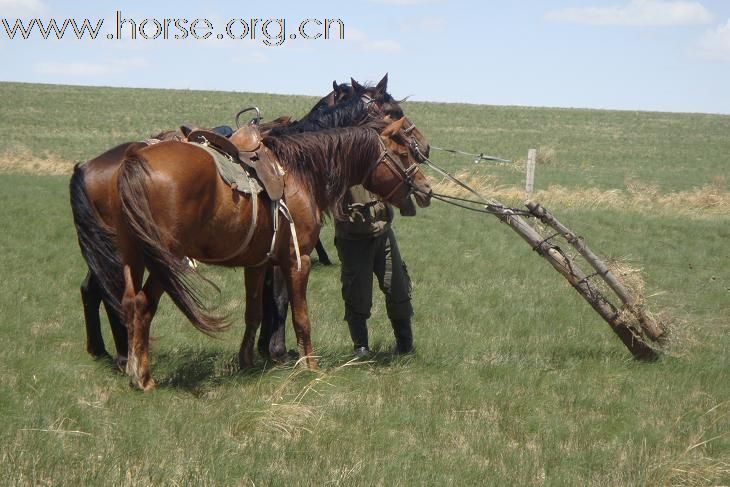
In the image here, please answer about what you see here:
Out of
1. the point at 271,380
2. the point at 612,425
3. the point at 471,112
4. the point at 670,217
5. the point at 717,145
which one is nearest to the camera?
the point at 612,425

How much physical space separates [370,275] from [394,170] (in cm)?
95

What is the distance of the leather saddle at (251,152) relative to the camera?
621cm

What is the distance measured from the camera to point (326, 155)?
22.2ft

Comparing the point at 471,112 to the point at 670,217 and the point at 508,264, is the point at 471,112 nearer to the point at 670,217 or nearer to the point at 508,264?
the point at 670,217

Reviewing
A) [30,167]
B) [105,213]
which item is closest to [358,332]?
[105,213]

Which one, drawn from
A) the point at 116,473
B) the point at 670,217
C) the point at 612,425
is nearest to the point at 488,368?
the point at 612,425

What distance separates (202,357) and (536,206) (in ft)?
9.87

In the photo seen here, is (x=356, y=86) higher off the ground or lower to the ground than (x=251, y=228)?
higher

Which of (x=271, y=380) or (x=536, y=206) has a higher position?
(x=536, y=206)

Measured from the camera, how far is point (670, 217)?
65.8 ft

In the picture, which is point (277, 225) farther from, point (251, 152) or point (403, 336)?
point (403, 336)

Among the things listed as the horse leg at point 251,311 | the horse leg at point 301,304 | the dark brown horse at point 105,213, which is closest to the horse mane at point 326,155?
the dark brown horse at point 105,213

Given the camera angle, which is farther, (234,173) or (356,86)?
(356,86)

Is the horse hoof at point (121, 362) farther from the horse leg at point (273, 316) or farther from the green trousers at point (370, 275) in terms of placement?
the green trousers at point (370, 275)
